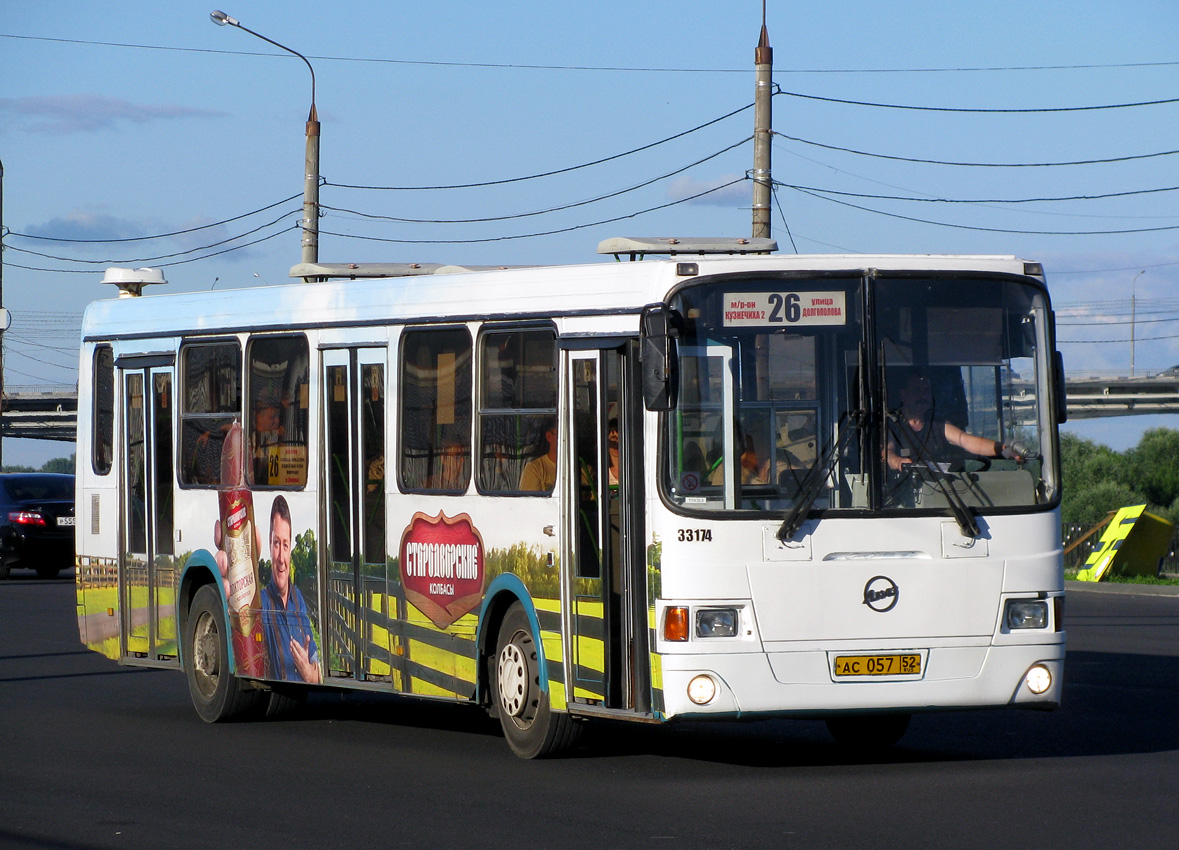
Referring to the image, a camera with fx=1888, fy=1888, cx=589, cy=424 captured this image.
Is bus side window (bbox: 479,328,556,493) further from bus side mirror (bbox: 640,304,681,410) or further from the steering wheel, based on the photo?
the steering wheel

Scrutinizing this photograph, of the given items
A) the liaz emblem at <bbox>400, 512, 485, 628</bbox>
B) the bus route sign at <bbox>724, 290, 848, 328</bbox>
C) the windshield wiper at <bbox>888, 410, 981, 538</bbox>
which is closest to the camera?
the bus route sign at <bbox>724, 290, 848, 328</bbox>

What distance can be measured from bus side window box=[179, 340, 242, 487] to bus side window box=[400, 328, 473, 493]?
2.07 metres

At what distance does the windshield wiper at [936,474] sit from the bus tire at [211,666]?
5713mm

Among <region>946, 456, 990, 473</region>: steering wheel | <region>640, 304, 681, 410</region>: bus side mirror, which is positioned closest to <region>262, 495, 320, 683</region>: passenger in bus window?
<region>640, 304, 681, 410</region>: bus side mirror

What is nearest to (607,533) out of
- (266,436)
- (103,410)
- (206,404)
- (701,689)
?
(701,689)

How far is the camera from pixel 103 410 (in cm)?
1509

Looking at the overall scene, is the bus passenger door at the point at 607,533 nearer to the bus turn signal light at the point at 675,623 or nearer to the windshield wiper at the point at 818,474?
the bus turn signal light at the point at 675,623

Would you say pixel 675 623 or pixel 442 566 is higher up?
pixel 442 566

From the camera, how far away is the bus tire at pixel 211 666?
13.7 m

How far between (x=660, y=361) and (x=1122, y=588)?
2401 cm

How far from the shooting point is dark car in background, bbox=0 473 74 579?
1264 inches

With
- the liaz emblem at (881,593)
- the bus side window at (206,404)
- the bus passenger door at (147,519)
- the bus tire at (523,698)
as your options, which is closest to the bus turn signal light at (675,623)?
the liaz emblem at (881,593)

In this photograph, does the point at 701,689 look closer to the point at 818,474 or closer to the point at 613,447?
the point at 818,474

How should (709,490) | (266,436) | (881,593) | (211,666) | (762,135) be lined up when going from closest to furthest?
(709,490) → (881,593) → (266,436) → (211,666) → (762,135)
